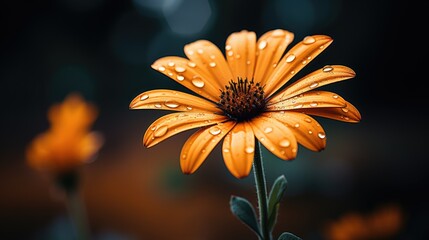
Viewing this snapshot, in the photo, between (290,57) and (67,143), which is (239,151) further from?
(67,143)

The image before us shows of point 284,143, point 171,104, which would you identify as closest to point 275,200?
point 284,143

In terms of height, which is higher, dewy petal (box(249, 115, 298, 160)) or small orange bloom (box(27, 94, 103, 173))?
small orange bloom (box(27, 94, 103, 173))

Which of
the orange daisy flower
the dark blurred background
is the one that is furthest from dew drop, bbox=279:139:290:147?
the dark blurred background

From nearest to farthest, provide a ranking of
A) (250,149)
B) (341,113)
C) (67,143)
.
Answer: (250,149) < (341,113) < (67,143)

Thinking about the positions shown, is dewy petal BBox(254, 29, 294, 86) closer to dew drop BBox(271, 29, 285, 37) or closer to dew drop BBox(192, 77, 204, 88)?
dew drop BBox(271, 29, 285, 37)

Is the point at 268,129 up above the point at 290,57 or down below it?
below

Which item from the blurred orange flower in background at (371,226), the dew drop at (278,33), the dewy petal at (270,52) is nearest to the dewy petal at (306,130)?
the dewy petal at (270,52)

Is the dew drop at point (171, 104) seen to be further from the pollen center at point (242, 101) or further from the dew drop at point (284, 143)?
the dew drop at point (284, 143)
